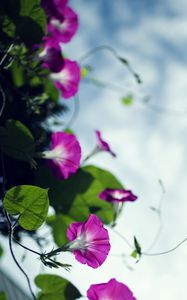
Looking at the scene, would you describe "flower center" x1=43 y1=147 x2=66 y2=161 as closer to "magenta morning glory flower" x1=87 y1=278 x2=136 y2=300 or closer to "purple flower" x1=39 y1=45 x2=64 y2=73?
"purple flower" x1=39 y1=45 x2=64 y2=73

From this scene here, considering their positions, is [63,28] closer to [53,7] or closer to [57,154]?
[53,7]

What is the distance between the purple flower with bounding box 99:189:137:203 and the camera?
4.20 feet

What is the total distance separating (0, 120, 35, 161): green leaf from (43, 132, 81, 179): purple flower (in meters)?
0.12

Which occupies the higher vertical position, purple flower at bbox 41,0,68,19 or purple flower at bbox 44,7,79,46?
purple flower at bbox 41,0,68,19

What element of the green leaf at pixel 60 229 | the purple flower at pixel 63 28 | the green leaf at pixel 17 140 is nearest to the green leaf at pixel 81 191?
the green leaf at pixel 60 229

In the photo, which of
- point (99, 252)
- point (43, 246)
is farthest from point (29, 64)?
point (99, 252)

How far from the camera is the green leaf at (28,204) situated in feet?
2.79

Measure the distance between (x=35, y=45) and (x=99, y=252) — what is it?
0.77 metres

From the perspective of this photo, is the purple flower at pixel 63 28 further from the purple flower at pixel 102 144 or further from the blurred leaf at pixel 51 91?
the purple flower at pixel 102 144

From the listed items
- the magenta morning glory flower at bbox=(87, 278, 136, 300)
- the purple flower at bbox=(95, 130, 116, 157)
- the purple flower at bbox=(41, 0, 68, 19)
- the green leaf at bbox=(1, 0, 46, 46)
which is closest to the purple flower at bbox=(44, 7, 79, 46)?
the purple flower at bbox=(41, 0, 68, 19)

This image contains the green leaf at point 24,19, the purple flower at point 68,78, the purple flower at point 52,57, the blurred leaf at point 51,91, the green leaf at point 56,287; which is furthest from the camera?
the blurred leaf at point 51,91

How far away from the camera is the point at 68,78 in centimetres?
149

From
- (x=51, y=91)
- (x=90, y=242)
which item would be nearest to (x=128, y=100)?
(x=51, y=91)

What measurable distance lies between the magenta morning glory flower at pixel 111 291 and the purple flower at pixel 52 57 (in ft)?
2.49
